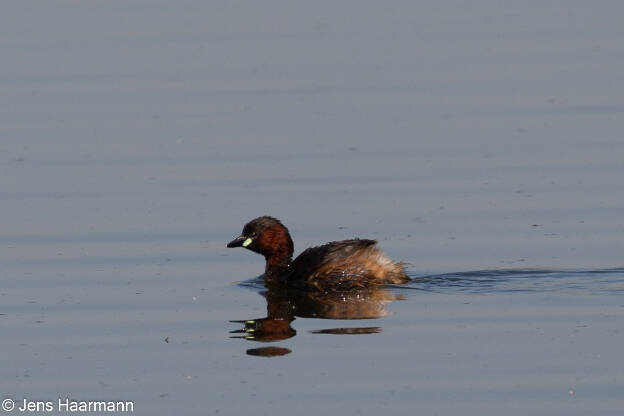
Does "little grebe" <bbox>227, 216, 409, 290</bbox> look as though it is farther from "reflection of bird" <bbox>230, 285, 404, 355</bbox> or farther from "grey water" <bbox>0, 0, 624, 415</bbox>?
"grey water" <bbox>0, 0, 624, 415</bbox>

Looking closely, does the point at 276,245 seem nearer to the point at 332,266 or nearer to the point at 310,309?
the point at 332,266

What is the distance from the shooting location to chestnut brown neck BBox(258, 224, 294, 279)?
13.5 metres

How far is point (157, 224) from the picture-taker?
47.2ft

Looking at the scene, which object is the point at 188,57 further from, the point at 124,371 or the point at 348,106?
the point at 124,371

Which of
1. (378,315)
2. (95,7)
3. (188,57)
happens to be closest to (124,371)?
(378,315)

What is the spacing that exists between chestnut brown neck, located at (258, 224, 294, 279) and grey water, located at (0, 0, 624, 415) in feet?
0.96

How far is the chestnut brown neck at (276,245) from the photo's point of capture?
13.5 m

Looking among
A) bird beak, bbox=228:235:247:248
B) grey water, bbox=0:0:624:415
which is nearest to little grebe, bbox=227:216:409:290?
bird beak, bbox=228:235:247:248

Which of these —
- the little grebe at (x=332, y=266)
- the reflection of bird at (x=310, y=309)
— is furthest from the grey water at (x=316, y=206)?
the little grebe at (x=332, y=266)

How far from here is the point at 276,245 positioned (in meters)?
13.6

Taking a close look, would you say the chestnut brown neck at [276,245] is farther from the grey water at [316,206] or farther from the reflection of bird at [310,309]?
the reflection of bird at [310,309]

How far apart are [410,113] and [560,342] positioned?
863 centimetres

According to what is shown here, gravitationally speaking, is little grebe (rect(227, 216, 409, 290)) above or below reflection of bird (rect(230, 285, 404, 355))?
above

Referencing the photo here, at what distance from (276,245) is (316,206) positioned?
141cm
